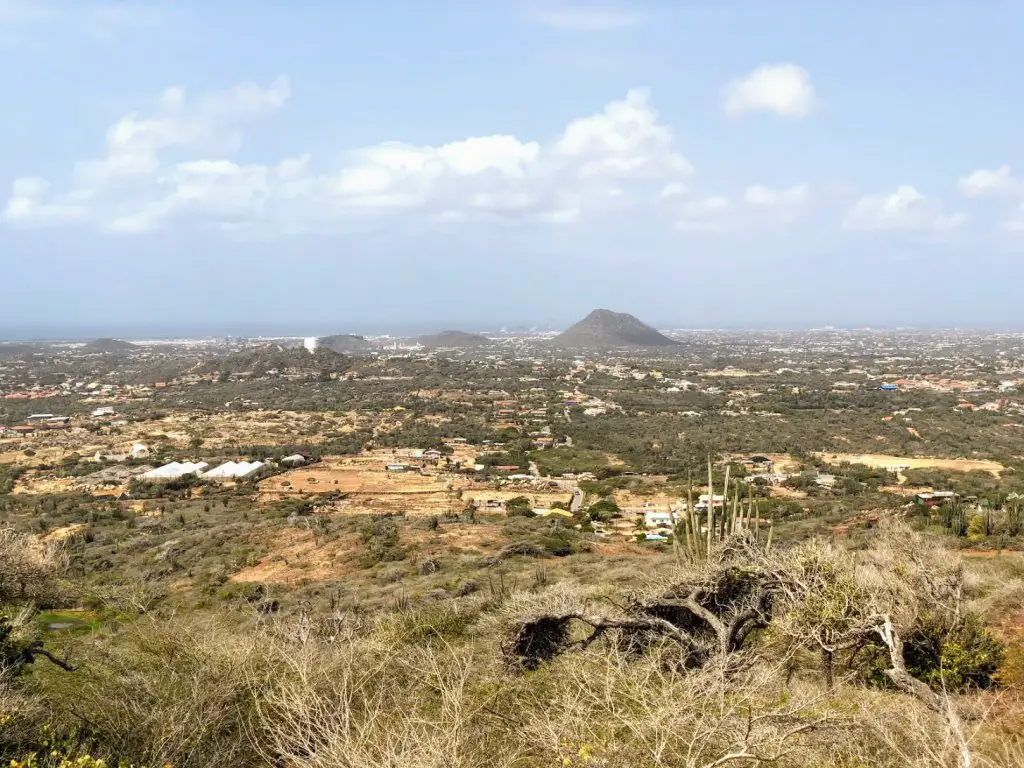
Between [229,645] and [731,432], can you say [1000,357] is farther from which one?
[229,645]

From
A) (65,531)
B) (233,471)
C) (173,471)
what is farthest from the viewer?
(233,471)

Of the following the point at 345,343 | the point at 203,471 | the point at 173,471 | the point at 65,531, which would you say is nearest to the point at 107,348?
the point at 345,343

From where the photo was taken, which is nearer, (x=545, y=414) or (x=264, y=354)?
(x=545, y=414)

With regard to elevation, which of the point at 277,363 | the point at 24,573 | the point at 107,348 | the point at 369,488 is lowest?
the point at 369,488

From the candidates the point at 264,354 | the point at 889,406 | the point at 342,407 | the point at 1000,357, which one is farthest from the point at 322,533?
the point at 1000,357

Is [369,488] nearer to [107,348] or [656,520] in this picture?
[656,520]

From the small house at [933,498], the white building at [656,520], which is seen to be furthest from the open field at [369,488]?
the small house at [933,498]
